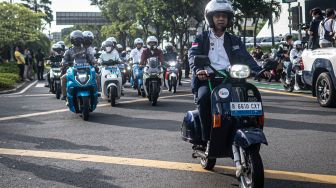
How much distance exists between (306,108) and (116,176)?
704 centimetres

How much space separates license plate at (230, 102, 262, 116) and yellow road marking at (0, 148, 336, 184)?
103 centimetres

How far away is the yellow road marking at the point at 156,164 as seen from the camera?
17.8ft

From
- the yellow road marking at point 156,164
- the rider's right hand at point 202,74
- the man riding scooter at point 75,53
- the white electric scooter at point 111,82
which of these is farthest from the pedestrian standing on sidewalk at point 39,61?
the rider's right hand at point 202,74

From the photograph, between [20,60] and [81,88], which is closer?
[81,88]

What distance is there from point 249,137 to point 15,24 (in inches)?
1526

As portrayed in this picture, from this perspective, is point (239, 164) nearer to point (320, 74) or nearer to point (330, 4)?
point (320, 74)

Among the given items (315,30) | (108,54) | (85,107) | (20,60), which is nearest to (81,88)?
(85,107)

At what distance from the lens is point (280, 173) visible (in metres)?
5.66

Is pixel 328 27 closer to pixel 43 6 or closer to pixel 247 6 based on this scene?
pixel 247 6

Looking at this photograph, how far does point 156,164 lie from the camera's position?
20.6ft

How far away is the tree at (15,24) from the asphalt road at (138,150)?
28180 mm

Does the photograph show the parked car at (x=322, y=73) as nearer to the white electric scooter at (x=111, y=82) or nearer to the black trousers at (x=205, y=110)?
the white electric scooter at (x=111, y=82)

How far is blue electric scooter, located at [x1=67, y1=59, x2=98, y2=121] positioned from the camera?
10.8 meters

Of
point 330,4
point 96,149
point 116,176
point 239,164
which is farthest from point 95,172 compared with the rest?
point 330,4
